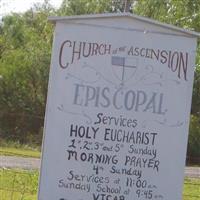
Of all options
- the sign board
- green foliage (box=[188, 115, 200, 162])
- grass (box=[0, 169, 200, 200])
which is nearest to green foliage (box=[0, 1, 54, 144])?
green foliage (box=[188, 115, 200, 162])

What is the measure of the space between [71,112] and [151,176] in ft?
3.02

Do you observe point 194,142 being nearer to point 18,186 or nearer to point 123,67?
point 18,186

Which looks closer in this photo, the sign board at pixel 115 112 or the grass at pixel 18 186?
the sign board at pixel 115 112

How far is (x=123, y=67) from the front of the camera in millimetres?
6324

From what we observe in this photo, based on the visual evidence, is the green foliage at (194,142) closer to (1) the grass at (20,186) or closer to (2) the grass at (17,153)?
(2) the grass at (17,153)

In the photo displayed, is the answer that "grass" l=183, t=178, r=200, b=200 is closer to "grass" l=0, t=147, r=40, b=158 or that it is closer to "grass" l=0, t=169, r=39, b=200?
"grass" l=0, t=169, r=39, b=200

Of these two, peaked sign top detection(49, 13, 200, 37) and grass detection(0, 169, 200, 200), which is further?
grass detection(0, 169, 200, 200)

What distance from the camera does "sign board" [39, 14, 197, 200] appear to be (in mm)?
6305

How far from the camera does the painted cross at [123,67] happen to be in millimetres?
6332

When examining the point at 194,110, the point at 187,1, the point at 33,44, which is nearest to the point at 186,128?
the point at 187,1

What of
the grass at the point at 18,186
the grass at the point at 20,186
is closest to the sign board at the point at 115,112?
the grass at the point at 18,186

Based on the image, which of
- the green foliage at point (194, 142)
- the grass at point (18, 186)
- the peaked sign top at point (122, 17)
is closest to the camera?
the peaked sign top at point (122, 17)

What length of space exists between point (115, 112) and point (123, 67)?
41 centimetres

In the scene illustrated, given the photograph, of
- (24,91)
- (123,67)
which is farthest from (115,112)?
(24,91)
